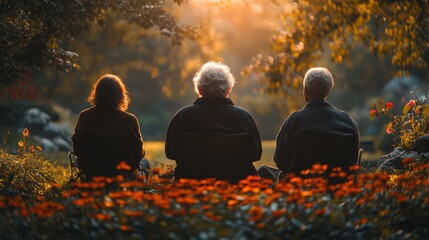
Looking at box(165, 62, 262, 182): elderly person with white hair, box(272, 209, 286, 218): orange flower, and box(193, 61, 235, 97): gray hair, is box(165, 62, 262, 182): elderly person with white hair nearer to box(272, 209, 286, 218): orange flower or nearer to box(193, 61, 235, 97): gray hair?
box(193, 61, 235, 97): gray hair

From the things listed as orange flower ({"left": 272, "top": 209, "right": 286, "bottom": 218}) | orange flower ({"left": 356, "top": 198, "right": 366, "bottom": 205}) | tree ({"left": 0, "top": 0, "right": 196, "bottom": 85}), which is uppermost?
tree ({"left": 0, "top": 0, "right": 196, "bottom": 85})

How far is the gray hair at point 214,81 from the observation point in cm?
647

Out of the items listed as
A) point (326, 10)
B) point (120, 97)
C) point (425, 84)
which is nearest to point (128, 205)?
point (120, 97)

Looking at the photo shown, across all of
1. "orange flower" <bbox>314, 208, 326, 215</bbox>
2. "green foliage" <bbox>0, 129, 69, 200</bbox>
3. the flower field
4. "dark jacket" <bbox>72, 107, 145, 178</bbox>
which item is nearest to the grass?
"green foliage" <bbox>0, 129, 69, 200</bbox>

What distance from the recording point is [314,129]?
642 cm

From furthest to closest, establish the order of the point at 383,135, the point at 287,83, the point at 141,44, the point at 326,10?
the point at 141,44
the point at 383,135
the point at 287,83
the point at 326,10

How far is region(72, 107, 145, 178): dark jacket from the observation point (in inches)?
267

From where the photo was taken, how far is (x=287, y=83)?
13344 mm

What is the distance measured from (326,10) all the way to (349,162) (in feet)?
19.1

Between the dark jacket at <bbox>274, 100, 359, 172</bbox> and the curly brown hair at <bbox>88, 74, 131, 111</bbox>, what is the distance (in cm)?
162

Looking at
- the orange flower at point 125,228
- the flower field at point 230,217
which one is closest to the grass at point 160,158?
the flower field at point 230,217

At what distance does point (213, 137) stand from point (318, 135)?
989 millimetres

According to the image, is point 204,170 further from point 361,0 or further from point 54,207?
point 361,0

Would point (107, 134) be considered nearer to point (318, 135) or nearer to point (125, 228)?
point (318, 135)
